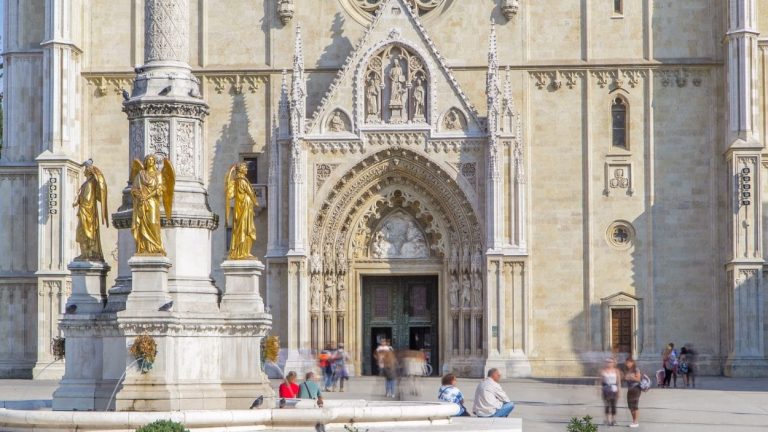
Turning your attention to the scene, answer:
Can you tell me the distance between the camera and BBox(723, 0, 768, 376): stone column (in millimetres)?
49156

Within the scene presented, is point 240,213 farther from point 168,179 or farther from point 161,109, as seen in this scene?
point 161,109

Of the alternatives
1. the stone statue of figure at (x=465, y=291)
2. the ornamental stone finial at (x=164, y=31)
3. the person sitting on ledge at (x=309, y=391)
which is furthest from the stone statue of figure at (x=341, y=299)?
the ornamental stone finial at (x=164, y=31)

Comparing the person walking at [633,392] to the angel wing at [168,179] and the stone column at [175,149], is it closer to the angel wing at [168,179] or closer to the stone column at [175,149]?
the stone column at [175,149]

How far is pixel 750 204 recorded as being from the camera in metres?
49.3

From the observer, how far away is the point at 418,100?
50.0 m

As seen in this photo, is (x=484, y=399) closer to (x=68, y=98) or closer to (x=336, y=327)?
(x=336, y=327)

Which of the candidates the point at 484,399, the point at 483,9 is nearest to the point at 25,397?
the point at 484,399

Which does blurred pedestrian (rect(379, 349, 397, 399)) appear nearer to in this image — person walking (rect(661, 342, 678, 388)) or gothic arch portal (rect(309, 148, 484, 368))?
gothic arch portal (rect(309, 148, 484, 368))

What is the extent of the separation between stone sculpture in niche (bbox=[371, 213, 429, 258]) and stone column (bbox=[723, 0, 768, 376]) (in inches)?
392

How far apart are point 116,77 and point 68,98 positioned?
195cm

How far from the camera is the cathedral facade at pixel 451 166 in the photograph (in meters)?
49.7

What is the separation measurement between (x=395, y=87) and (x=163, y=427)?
29.6 metres

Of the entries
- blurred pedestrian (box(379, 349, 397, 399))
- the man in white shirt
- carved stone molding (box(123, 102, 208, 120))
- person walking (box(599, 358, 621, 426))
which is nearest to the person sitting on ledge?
the man in white shirt

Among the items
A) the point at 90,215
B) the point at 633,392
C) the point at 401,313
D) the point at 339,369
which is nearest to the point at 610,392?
the point at 633,392
